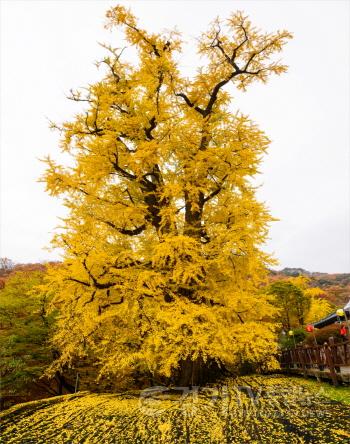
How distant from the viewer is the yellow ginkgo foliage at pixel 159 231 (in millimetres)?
8555

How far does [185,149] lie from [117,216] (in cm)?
285

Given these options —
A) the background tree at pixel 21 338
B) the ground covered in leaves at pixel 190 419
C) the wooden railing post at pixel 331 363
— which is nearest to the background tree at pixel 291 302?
the wooden railing post at pixel 331 363

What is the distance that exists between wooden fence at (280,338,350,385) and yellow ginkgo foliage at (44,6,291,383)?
6.73ft

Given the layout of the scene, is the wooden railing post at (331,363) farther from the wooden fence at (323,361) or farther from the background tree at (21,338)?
the background tree at (21,338)

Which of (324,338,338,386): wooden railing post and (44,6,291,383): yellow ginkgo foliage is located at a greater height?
(44,6,291,383): yellow ginkgo foliage

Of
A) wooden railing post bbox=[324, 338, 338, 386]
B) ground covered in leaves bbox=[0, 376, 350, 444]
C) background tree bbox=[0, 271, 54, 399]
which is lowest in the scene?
ground covered in leaves bbox=[0, 376, 350, 444]

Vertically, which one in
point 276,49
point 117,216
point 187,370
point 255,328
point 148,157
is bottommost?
point 187,370

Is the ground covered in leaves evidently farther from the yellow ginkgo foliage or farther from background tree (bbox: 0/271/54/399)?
background tree (bbox: 0/271/54/399)

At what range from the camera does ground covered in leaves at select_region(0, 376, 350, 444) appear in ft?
19.0

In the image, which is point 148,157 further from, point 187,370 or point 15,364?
point 15,364

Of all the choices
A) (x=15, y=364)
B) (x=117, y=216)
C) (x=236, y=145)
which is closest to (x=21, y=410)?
(x=15, y=364)

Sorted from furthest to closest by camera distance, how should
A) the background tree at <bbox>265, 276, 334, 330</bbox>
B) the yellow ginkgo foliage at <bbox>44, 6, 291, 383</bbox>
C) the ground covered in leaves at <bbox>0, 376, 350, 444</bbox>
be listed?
the background tree at <bbox>265, 276, 334, 330</bbox> < the yellow ginkgo foliage at <bbox>44, 6, 291, 383</bbox> < the ground covered in leaves at <bbox>0, 376, 350, 444</bbox>

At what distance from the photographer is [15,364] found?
13477 mm

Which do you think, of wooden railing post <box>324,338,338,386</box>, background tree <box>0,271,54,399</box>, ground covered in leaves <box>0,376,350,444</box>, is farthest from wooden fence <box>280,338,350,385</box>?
background tree <box>0,271,54,399</box>
